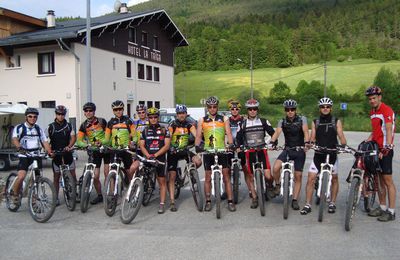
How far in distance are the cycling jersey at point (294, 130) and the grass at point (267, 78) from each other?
73211 millimetres

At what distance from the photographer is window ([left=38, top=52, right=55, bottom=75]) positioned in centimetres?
2680

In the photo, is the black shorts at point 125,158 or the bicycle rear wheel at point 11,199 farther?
the black shorts at point 125,158

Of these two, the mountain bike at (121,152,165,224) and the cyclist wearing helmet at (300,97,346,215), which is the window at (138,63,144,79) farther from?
the cyclist wearing helmet at (300,97,346,215)

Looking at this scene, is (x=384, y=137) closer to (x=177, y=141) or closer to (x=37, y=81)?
(x=177, y=141)

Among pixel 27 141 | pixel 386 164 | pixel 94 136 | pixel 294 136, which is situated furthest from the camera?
pixel 94 136

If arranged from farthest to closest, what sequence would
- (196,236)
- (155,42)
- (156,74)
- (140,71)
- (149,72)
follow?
(156,74)
(155,42)
(149,72)
(140,71)
(196,236)

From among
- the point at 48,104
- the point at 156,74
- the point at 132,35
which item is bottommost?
the point at 48,104

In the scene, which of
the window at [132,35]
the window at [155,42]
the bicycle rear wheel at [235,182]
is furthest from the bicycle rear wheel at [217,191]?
the window at [155,42]

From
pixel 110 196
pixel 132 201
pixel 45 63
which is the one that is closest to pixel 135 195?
pixel 132 201

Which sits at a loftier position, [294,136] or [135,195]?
[294,136]

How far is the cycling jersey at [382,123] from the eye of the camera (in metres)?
6.69

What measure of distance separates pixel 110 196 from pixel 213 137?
1.98 metres

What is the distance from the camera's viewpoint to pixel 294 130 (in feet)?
24.7

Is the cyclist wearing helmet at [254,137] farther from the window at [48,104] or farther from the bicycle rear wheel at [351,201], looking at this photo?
the window at [48,104]
